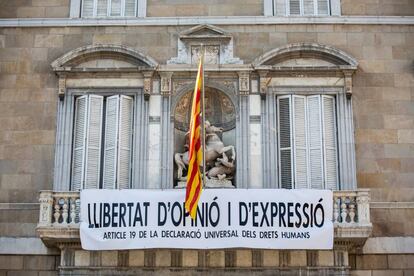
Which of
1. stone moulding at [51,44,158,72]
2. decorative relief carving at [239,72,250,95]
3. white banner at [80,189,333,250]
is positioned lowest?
white banner at [80,189,333,250]

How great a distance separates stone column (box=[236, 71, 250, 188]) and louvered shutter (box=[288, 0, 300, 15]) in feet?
8.09

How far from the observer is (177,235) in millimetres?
18109

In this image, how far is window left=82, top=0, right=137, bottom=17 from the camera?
70.5ft

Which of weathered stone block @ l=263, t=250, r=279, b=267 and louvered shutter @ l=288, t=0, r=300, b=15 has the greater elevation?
louvered shutter @ l=288, t=0, r=300, b=15

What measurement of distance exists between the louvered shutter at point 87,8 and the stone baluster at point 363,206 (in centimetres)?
907

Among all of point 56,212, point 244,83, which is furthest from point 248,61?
point 56,212

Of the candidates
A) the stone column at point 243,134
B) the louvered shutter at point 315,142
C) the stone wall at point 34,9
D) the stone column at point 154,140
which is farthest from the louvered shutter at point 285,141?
the stone wall at point 34,9

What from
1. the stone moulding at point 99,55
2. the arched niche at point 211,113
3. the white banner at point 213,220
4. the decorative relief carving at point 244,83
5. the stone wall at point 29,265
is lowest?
the stone wall at point 29,265

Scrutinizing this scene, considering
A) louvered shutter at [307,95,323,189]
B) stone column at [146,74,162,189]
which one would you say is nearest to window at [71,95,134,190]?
stone column at [146,74,162,189]

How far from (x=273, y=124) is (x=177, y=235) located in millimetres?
4124

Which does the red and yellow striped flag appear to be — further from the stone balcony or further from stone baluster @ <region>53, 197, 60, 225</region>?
stone baluster @ <region>53, 197, 60, 225</region>

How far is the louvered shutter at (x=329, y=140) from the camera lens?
64.6ft

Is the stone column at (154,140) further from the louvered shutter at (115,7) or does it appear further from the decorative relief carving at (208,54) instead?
the louvered shutter at (115,7)

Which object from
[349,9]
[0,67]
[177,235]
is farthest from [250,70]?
[0,67]
